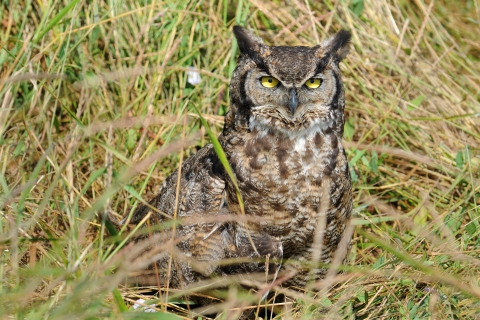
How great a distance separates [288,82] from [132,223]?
103 centimetres

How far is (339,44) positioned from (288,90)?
0.34m

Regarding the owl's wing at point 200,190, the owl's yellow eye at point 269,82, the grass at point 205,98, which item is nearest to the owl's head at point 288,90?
the owl's yellow eye at point 269,82

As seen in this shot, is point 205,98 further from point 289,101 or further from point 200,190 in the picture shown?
point 289,101

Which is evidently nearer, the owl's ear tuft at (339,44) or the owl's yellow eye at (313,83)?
the owl's yellow eye at (313,83)

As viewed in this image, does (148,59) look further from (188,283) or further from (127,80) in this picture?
(188,283)

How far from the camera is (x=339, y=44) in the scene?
2527 mm

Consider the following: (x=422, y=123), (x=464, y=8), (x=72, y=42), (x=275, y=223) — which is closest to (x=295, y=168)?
(x=275, y=223)

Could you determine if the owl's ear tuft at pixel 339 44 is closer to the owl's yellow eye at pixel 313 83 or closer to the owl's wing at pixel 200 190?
the owl's yellow eye at pixel 313 83

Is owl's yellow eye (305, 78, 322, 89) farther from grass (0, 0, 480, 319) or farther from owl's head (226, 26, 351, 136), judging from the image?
grass (0, 0, 480, 319)

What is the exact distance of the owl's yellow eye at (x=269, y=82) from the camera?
2363 millimetres

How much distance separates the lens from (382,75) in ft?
12.0

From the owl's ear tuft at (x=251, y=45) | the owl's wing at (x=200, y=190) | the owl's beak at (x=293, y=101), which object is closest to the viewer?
the owl's beak at (x=293, y=101)

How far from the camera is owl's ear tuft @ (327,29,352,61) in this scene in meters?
2.49

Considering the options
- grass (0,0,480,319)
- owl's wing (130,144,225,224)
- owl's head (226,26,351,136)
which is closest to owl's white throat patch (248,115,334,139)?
owl's head (226,26,351,136)
